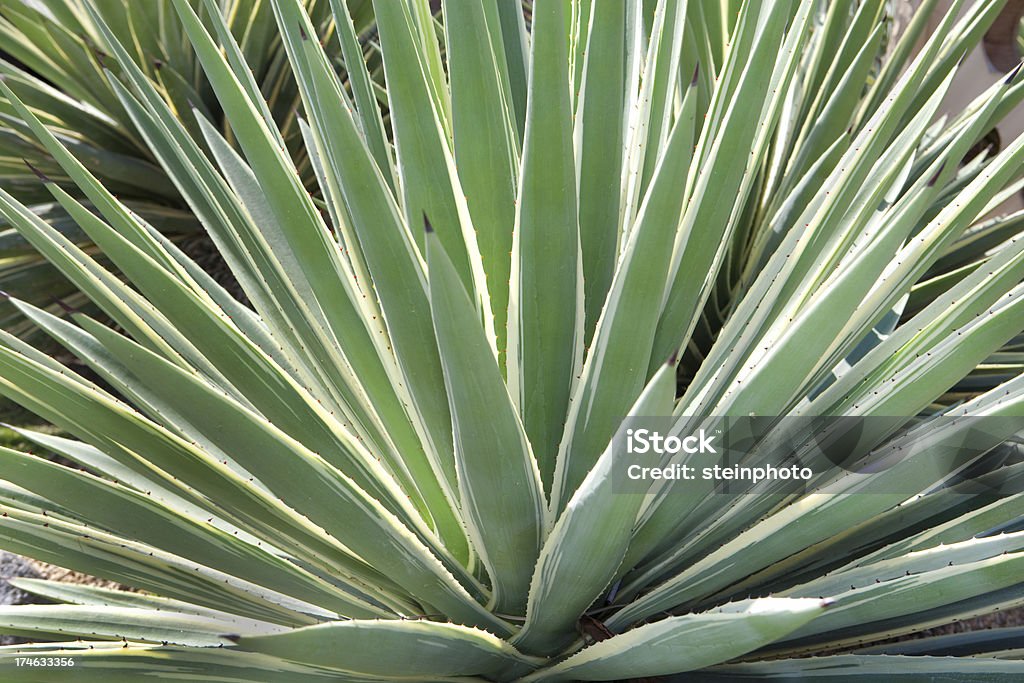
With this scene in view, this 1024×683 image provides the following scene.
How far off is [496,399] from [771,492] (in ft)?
0.98

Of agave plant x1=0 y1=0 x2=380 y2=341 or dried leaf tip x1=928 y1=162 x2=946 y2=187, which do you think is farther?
agave plant x1=0 y1=0 x2=380 y2=341

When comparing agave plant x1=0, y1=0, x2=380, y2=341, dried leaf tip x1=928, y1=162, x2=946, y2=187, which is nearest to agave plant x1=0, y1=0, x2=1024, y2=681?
dried leaf tip x1=928, y1=162, x2=946, y2=187

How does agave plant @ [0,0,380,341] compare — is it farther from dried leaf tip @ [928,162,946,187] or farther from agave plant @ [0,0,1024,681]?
dried leaf tip @ [928,162,946,187]

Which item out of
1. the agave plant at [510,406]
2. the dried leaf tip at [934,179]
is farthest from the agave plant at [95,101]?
the dried leaf tip at [934,179]

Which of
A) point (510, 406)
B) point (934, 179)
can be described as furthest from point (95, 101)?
point (934, 179)

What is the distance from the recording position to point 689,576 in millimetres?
641

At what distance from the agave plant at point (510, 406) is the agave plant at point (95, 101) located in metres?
1.01

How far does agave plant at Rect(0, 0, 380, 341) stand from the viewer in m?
1.68

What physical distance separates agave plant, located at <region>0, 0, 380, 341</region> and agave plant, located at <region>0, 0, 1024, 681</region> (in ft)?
3.31

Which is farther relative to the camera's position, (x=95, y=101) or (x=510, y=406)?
(x=95, y=101)

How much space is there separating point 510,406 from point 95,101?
171 centimetres

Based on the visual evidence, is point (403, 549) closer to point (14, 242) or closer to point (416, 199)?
point (416, 199)

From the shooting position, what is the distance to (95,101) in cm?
180

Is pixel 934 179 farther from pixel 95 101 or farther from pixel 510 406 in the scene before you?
→ pixel 95 101
